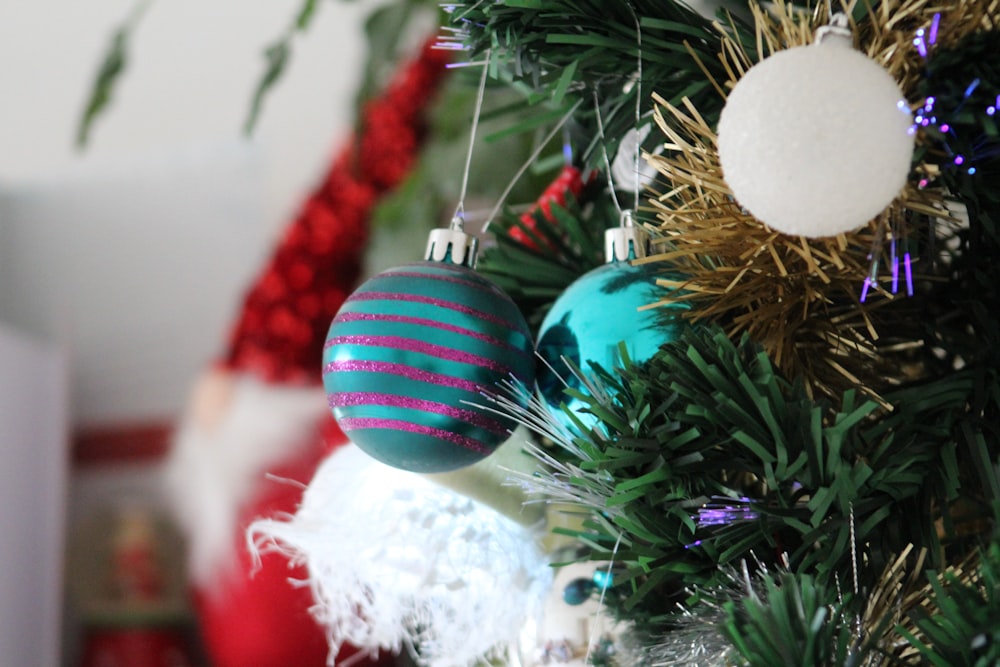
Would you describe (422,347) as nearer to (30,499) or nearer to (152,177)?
(30,499)

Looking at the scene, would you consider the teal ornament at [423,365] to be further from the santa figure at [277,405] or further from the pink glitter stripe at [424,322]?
the santa figure at [277,405]

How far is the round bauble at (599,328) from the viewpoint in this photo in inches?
10.4

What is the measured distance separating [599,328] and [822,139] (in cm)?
9

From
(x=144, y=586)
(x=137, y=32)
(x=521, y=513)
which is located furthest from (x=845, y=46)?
(x=137, y=32)

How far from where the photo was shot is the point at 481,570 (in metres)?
0.31

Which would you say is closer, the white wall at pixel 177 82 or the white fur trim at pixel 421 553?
the white fur trim at pixel 421 553

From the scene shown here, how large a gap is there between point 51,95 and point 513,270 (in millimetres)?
850

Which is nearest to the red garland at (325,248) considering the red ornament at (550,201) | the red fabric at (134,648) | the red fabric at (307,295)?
the red fabric at (307,295)

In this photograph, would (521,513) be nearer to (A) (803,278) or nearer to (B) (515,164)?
(A) (803,278)

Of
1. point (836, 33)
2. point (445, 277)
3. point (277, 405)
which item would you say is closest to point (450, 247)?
point (445, 277)

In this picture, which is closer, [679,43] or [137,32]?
[679,43]

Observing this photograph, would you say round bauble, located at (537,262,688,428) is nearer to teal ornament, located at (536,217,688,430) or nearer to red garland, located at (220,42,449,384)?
teal ornament, located at (536,217,688,430)

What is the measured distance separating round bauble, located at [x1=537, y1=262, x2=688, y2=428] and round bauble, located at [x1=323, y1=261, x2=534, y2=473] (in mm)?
12

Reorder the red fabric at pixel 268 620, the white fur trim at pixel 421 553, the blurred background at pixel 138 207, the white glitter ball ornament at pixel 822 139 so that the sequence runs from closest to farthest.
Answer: the white glitter ball ornament at pixel 822 139 → the white fur trim at pixel 421 553 → the red fabric at pixel 268 620 → the blurred background at pixel 138 207
